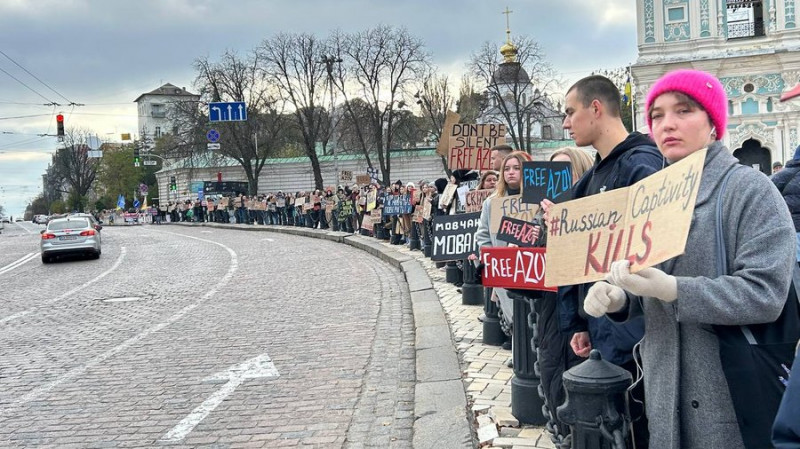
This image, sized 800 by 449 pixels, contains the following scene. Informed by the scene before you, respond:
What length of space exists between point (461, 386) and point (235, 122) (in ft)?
184

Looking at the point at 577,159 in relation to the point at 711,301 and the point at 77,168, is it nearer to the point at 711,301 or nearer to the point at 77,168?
the point at 711,301

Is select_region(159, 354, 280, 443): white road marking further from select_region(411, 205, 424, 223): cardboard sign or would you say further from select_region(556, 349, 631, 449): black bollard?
select_region(411, 205, 424, 223): cardboard sign

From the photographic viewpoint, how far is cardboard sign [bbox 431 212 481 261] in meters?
7.42

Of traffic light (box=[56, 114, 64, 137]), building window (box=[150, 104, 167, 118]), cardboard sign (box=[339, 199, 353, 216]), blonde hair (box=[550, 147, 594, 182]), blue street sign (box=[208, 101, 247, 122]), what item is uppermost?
A: building window (box=[150, 104, 167, 118])

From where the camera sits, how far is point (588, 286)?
10.6ft

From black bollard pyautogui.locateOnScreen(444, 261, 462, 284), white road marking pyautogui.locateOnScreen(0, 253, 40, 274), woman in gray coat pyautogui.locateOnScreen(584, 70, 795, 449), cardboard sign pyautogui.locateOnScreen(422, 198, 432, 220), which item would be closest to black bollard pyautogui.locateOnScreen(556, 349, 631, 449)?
woman in gray coat pyautogui.locateOnScreen(584, 70, 795, 449)

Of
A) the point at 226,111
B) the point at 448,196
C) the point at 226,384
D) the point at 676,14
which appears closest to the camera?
the point at 226,384

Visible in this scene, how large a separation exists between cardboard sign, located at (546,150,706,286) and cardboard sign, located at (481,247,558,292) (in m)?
1.29

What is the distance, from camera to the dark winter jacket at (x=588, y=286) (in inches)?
117

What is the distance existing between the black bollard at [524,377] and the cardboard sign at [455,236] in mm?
2334

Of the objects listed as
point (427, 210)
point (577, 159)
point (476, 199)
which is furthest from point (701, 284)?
point (427, 210)

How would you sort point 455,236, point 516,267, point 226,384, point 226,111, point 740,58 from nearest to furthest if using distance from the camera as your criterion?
point 516,267 → point 226,384 → point 455,236 → point 740,58 → point 226,111

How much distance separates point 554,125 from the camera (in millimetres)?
90562

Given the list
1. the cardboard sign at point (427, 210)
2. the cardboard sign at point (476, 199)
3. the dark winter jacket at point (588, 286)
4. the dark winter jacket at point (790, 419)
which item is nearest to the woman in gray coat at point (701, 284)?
the dark winter jacket at point (588, 286)
